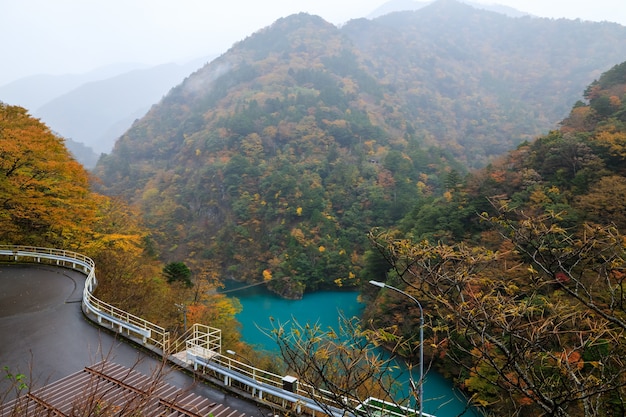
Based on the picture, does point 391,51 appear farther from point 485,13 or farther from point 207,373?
point 207,373

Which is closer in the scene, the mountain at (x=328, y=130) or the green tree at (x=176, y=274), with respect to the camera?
the green tree at (x=176, y=274)

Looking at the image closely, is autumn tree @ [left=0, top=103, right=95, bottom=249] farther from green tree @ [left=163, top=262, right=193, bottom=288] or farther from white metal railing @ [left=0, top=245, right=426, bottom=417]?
green tree @ [left=163, top=262, right=193, bottom=288]

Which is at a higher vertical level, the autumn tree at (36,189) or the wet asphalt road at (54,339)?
the autumn tree at (36,189)

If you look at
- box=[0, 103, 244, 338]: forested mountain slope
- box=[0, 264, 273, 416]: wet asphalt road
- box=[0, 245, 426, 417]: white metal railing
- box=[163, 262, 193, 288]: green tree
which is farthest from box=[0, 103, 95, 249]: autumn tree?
box=[163, 262, 193, 288]: green tree

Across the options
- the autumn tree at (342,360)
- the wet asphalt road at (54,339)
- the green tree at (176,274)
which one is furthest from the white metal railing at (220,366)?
the green tree at (176,274)

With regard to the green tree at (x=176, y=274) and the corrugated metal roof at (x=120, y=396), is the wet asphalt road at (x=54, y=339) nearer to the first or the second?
the corrugated metal roof at (x=120, y=396)

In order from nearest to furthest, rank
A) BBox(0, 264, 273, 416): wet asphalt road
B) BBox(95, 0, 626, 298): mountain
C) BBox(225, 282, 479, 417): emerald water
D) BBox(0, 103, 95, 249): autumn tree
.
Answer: BBox(0, 264, 273, 416): wet asphalt road → BBox(0, 103, 95, 249): autumn tree → BBox(225, 282, 479, 417): emerald water → BBox(95, 0, 626, 298): mountain
